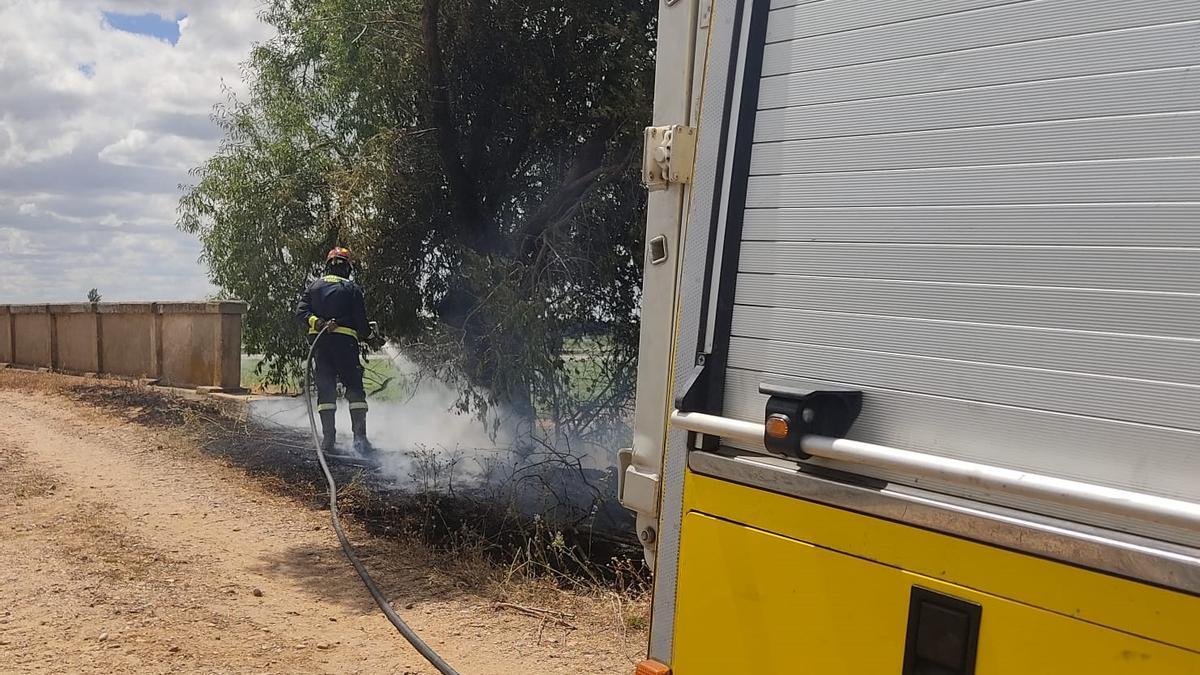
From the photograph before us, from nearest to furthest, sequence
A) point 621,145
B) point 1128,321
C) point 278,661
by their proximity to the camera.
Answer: point 1128,321 < point 278,661 < point 621,145

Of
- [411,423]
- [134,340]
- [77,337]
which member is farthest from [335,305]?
[77,337]

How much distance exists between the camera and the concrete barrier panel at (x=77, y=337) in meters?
17.7

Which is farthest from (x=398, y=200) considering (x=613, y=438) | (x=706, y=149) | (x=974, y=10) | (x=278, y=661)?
(x=974, y=10)

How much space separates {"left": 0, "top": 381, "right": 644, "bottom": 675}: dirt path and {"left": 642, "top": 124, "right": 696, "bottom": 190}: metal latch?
3032 mm

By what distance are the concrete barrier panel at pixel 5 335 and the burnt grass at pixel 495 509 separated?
15.5 m

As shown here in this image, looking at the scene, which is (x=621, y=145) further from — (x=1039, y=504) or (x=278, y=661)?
(x=1039, y=504)

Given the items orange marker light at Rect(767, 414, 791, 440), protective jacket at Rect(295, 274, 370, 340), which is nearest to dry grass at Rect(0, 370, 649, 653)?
protective jacket at Rect(295, 274, 370, 340)

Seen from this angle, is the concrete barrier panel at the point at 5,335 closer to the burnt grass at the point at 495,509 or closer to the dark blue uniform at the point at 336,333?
the burnt grass at the point at 495,509

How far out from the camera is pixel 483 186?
30.4 ft

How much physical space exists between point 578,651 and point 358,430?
517cm

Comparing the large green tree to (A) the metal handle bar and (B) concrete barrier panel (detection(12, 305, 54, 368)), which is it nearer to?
(A) the metal handle bar

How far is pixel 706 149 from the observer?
6.93 feet

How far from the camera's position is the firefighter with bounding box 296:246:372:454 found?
29.5ft

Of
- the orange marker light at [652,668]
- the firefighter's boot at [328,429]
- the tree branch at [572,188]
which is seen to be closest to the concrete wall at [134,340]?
the firefighter's boot at [328,429]
